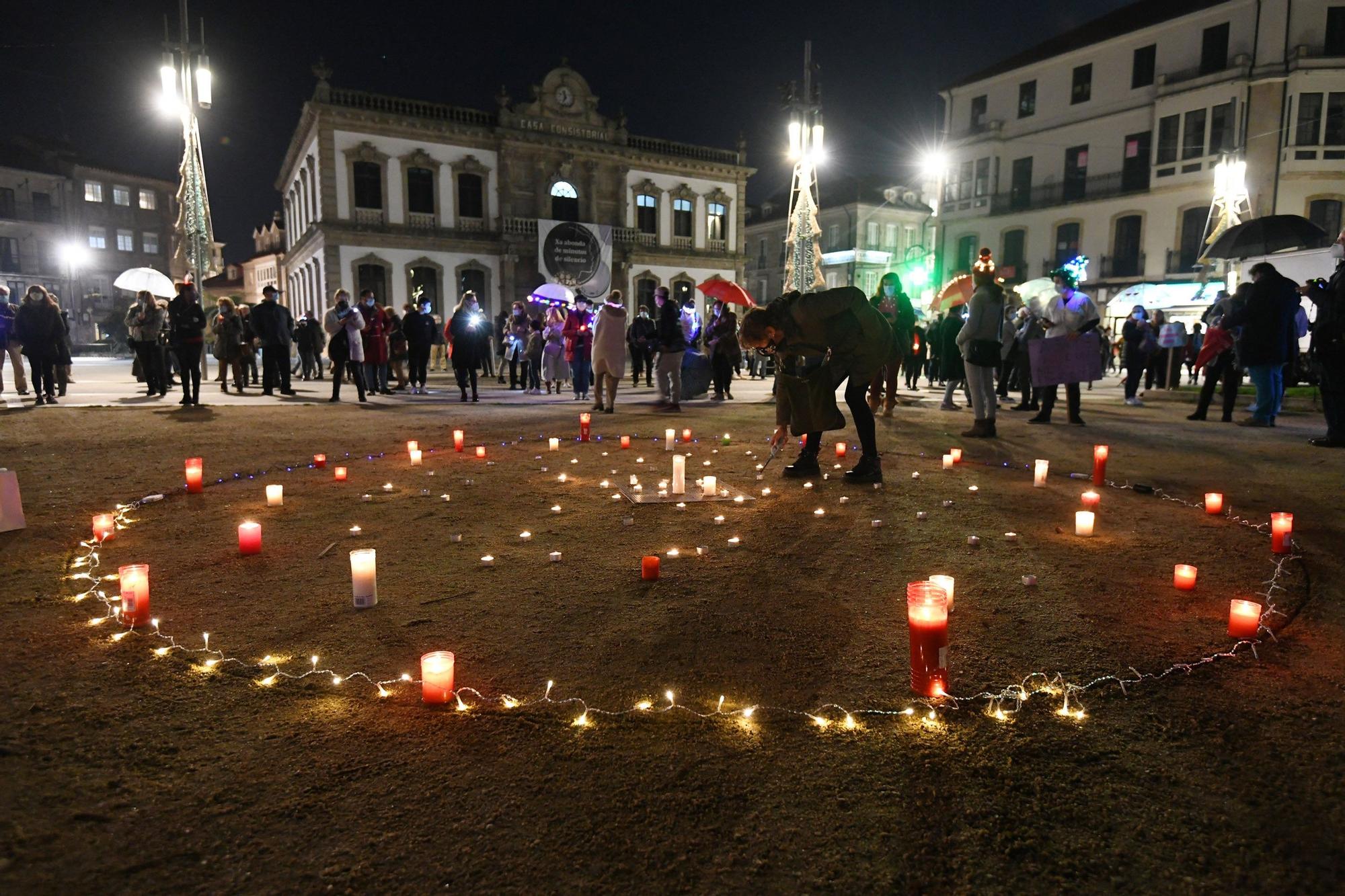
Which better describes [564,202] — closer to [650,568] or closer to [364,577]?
[650,568]

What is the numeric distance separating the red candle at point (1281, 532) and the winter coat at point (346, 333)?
492 inches

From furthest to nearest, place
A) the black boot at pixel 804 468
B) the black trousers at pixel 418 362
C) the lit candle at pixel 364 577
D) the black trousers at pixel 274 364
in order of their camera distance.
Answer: the black trousers at pixel 418 362, the black trousers at pixel 274 364, the black boot at pixel 804 468, the lit candle at pixel 364 577

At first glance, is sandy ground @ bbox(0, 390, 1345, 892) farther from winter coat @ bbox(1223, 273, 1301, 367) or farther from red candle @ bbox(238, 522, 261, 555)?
winter coat @ bbox(1223, 273, 1301, 367)

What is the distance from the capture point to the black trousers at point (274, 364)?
14742 mm

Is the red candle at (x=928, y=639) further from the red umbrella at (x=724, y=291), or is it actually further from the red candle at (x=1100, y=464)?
the red umbrella at (x=724, y=291)

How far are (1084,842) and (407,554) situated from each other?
360cm

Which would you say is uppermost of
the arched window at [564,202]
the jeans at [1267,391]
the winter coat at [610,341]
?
the arched window at [564,202]

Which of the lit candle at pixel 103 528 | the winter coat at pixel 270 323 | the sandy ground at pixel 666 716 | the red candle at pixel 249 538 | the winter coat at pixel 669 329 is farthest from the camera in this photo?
the winter coat at pixel 270 323

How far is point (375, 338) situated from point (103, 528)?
1056cm

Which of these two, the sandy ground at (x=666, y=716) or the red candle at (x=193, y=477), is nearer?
the sandy ground at (x=666, y=716)

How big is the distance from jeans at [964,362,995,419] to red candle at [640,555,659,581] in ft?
21.1

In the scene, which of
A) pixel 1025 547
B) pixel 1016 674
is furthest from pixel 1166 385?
pixel 1016 674

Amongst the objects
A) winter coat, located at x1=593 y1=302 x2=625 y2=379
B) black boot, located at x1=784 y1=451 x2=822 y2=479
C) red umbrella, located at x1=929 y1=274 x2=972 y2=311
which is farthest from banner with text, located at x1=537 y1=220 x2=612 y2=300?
black boot, located at x1=784 y1=451 x2=822 y2=479

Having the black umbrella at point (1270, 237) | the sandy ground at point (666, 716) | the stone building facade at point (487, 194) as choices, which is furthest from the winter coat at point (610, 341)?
the stone building facade at point (487, 194)
